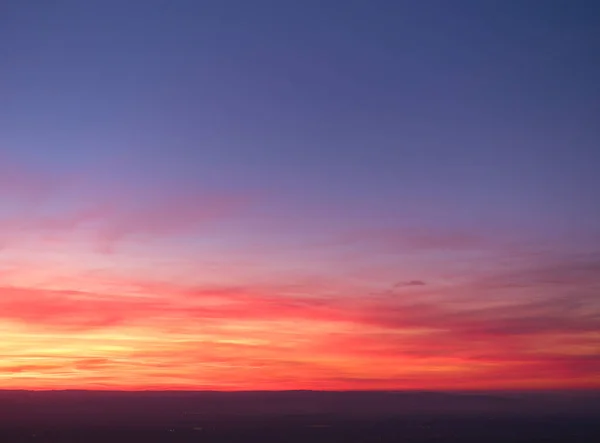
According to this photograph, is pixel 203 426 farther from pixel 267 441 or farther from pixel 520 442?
pixel 520 442

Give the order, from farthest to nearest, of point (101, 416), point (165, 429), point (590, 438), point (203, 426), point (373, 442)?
point (101, 416)
point (203, 426)
point (165, 429)
point (590, 438)
point (373, 442)

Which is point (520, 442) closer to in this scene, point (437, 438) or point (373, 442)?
point (437, 438)

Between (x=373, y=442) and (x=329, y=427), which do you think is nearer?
(x=373, y=442)

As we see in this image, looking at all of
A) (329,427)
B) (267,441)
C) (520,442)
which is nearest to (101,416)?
(329,427)

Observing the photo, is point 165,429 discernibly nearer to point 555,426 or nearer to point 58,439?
point 58,439

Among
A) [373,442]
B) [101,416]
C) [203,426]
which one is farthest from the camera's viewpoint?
[101,416]

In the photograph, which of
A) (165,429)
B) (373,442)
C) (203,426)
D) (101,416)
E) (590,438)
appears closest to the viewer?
(373,442)

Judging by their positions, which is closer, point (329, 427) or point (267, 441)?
point (267, 441)

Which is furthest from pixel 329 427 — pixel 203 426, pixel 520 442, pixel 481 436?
pixel 520 442
